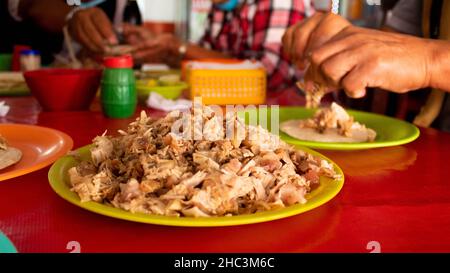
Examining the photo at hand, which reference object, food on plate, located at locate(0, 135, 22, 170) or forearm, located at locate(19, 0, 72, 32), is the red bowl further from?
forearm, located at locate(19, 0, 72, 32)

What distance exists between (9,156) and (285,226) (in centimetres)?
67

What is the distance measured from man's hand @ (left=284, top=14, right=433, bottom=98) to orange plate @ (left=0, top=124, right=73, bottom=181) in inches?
28.7

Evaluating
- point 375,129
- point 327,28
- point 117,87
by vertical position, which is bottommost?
point 375,129

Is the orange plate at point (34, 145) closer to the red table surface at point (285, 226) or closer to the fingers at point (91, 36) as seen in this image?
the red table surface at point (285, 226)

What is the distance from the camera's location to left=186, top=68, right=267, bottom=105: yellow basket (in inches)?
76.0

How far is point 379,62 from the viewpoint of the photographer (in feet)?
3.85

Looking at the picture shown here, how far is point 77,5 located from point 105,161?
3.25 meters

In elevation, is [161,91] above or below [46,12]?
below

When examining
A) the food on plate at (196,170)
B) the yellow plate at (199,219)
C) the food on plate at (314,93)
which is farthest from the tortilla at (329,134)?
the yellow plate at (199,219)

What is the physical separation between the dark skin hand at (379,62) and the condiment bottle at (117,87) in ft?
2.24

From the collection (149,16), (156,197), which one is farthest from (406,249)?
(149,16)

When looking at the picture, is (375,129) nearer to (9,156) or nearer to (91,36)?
(9,156)

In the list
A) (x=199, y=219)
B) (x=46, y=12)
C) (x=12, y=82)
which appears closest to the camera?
(x=199, y=219)

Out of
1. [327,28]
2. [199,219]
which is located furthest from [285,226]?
[327,28]
